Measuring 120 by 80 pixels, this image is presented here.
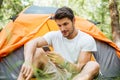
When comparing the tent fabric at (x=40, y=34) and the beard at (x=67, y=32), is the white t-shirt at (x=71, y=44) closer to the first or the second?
the beard at (x=67, y=32)

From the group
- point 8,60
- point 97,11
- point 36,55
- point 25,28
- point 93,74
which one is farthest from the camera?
point 97,11

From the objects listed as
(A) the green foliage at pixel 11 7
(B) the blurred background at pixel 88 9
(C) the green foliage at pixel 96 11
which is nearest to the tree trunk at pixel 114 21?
(B) the blurred background at pixel 88 9

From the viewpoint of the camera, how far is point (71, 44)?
232cm

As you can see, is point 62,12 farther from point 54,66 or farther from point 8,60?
point 8,60

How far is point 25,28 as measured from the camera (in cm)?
306

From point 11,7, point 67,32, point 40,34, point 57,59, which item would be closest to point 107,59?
point 40,34

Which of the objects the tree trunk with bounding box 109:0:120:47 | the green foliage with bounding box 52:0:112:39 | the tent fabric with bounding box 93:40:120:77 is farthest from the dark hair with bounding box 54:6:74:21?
the green foliage with bounding box 52:0:112:39

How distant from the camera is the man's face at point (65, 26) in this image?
2.18 m

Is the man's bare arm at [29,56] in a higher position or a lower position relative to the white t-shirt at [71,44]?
higher

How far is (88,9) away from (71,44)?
353 centimetres

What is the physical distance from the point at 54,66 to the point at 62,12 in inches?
14.9

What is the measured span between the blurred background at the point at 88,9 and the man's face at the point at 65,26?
1.60m

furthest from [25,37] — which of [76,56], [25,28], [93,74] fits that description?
[93,74]

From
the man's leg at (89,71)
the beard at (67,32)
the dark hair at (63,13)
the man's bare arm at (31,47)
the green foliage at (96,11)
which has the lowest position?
the green foliage at (96,11)
